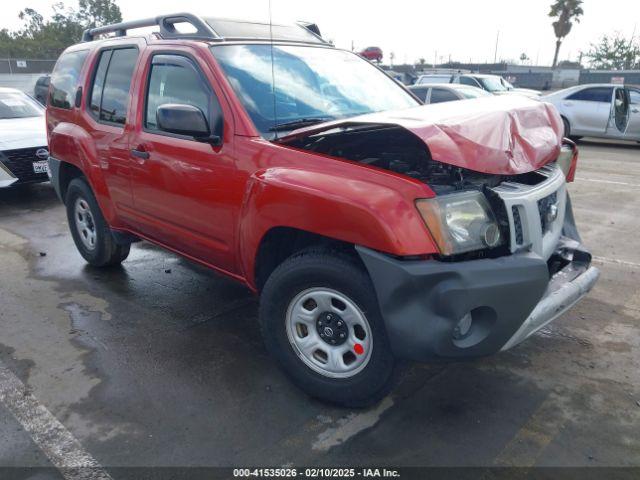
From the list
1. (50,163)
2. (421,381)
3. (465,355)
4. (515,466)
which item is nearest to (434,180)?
(465,355)

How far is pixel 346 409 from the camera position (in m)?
2.84

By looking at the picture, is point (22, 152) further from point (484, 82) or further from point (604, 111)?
point (484, 82)

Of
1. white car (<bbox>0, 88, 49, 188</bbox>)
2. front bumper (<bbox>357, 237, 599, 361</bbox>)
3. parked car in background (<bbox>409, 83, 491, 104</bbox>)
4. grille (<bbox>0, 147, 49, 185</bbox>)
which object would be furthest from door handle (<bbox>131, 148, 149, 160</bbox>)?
parked car in background (<bbox>409, 83, 491, 104</bbox>)

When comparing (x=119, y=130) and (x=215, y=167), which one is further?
(x=119, y=130)

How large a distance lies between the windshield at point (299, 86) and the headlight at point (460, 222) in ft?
3.75

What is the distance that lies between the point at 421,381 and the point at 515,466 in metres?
0.76

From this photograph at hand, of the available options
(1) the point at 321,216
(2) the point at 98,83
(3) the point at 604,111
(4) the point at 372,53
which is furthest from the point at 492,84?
(1) the point at 321,216

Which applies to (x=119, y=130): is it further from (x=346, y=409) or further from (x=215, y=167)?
(x=346, y=409)


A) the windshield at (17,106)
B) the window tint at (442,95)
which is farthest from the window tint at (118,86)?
the window tint at (442,95)

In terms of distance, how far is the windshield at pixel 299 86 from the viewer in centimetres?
321

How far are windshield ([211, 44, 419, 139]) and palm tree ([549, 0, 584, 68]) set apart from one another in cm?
5161

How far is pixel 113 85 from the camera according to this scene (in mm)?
4180

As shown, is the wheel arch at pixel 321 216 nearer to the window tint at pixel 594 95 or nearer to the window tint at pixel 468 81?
the window tint at pixel 594 95

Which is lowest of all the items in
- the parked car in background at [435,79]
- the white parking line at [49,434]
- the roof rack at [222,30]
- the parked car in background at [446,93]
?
the white parking line at [49,434]
